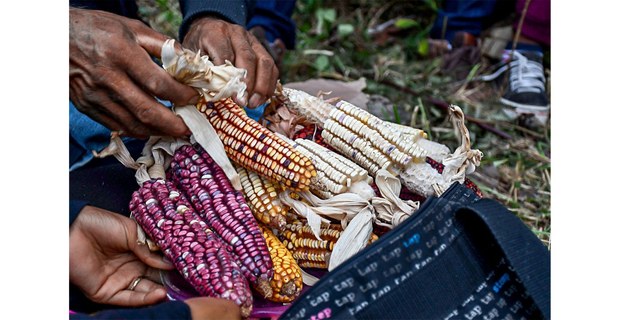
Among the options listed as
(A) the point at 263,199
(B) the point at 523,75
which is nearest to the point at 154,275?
(A) the point at 263,199

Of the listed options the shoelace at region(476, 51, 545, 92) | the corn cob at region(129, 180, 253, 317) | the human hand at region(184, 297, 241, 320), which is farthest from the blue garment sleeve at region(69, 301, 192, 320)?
the shoelace at region(476, 51, 545, 92)

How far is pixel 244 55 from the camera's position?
5.65ft

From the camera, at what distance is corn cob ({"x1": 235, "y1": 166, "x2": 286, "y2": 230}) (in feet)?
5.06

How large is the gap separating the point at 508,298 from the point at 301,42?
8.79 ft

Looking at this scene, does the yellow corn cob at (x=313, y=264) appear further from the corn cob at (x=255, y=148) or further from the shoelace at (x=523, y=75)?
the shoelace at (x=523, y=75)

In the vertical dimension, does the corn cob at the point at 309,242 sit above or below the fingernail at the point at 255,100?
below

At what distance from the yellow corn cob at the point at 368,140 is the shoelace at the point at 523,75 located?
1672 mm

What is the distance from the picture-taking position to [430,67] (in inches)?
139

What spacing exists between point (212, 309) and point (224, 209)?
34 cm

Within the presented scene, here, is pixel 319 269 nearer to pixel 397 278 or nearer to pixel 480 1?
pixel 397 278

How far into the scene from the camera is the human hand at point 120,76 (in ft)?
4.71

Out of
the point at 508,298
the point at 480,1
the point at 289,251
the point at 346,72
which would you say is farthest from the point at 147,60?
the point at 480,1

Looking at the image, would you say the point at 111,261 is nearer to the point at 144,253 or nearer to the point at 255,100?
the point at 144,253

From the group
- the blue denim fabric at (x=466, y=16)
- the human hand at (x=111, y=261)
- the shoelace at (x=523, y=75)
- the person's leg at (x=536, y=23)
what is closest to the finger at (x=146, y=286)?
the human hand at (x=111, y=261)
